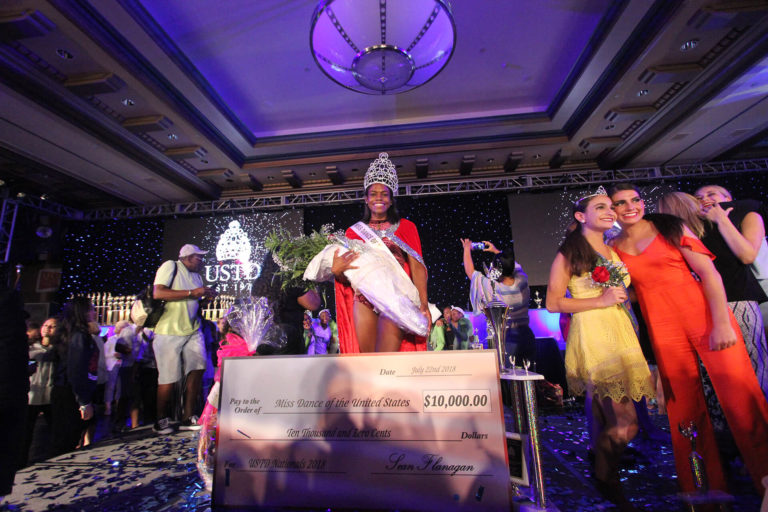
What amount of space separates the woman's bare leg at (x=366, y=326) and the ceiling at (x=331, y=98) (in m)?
3.35

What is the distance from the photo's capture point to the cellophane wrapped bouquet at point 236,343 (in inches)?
81.0

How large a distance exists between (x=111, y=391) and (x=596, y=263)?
5.90 m

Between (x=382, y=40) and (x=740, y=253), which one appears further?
(x=382, y=40)

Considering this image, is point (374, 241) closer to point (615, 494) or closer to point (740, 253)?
point (615, 494)

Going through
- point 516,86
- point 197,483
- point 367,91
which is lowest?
point 197,483

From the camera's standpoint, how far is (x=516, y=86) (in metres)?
6.66

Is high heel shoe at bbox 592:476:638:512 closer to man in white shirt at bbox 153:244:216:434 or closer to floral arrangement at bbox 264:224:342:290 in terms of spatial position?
floral arrangement at bbox 264:224:342:290

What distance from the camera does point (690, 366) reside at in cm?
179

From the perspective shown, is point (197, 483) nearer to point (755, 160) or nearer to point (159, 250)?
point (159, 250)

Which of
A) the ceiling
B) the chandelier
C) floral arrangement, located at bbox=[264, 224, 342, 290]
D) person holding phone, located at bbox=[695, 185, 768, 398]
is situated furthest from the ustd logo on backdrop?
person holding phone, located at bbox=[695, 185, 768, 398]

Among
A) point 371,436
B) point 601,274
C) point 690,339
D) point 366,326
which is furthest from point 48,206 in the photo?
point 690,339

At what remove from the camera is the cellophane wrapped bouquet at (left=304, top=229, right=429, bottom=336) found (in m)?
1.99

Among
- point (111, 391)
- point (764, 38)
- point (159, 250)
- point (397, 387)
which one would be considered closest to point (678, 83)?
point (764, 38)

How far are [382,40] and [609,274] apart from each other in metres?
3.63
